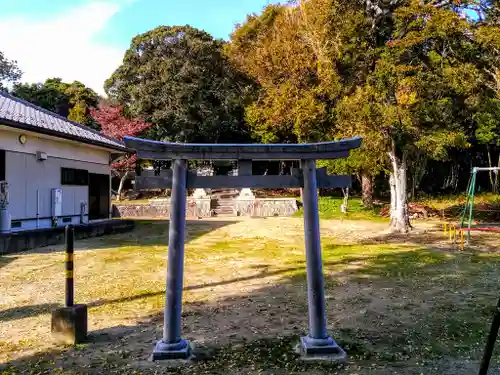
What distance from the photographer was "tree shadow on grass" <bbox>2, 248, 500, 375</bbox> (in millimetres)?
4324

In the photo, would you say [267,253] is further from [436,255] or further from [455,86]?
[455,86]

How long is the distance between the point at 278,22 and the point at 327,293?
62.4ft

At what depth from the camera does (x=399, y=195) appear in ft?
51.0

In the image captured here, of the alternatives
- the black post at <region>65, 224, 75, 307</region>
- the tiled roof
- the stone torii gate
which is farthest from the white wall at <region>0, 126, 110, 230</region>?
the stone torii gate

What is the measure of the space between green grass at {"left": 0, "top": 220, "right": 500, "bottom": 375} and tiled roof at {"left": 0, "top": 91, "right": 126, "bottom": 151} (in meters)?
3.66

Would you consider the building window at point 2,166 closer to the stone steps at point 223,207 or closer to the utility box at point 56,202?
the utility box at point 56,202

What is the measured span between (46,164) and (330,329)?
37.1ft

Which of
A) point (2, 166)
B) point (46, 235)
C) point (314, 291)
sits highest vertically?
point (2, 166)

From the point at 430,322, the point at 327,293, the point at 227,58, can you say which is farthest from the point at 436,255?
the point at 227,58

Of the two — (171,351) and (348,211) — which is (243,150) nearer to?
(171,351)

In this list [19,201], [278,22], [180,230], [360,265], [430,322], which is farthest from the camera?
[278,22]

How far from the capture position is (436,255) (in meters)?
11.2

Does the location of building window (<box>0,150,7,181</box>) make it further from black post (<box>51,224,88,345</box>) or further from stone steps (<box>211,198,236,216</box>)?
stone steps (<box>211,198,236,216</box>)

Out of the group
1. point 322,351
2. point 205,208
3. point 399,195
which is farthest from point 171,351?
point 205,208
